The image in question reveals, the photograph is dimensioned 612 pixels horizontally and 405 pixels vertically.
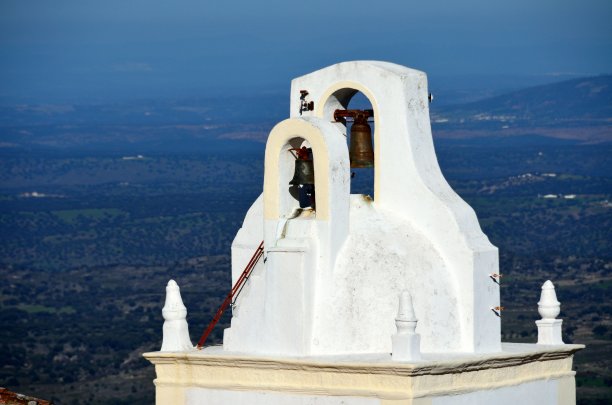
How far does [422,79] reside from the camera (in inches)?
1136

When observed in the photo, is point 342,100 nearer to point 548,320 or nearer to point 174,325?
point 174,325

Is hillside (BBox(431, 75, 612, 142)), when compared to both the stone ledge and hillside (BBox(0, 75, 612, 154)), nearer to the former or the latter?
hillside (BBox(0, 75, 612, 154))

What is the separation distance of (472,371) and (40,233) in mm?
96275

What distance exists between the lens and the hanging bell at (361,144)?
29.3 m

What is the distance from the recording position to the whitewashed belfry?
2727cm

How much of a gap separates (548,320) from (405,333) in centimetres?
377

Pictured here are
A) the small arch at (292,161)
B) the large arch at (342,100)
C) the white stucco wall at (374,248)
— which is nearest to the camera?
the white stucco wall at (374,248)

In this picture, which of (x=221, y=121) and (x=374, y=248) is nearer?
(x=374, y=248)

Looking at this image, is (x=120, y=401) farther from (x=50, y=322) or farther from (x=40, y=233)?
(x=40, y=233)

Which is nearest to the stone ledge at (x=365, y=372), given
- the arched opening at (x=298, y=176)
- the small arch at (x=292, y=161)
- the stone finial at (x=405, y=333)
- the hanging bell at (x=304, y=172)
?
the stone finial at (x=405, y=333)

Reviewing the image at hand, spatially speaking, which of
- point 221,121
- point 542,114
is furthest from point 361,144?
point 221,121

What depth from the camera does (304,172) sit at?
2836 cm

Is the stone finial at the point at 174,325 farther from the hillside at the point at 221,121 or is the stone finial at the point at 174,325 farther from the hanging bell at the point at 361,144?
the hillside at the point at 221,121

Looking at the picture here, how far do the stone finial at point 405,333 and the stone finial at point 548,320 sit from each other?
3.45 m
